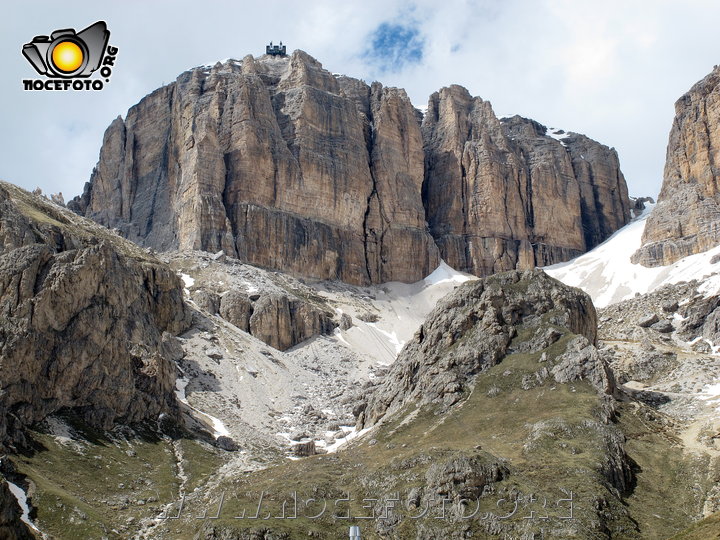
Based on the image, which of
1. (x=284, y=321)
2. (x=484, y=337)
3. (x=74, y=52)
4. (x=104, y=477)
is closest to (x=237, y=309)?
(x=284, y=321)

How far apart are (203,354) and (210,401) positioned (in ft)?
48.9

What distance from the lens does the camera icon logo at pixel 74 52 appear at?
5419 cm

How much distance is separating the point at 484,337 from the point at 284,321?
72.5 meters

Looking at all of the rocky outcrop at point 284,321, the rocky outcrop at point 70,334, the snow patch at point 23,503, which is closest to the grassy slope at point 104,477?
the snow patch at point 23,503

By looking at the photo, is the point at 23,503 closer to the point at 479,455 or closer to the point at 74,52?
the point at 479,455

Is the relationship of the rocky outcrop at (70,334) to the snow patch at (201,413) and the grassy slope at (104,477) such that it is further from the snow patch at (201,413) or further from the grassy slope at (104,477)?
the snow patch at (201,413)

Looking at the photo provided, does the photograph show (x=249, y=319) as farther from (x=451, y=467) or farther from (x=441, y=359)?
(x=451, y=467)

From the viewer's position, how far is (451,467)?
7681 centimetres

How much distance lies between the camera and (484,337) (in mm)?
110375

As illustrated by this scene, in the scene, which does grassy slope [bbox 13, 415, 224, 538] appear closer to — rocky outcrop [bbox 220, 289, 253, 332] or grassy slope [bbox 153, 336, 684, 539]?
grassy slope [bbox 153, 336, 684, 539]

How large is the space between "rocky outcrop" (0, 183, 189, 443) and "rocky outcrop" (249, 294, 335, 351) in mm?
35973

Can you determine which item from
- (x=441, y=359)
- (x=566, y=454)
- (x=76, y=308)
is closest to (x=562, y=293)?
(x=441, y=359)

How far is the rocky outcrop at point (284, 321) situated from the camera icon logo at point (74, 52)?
11849cm

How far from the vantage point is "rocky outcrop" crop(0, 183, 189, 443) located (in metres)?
106
